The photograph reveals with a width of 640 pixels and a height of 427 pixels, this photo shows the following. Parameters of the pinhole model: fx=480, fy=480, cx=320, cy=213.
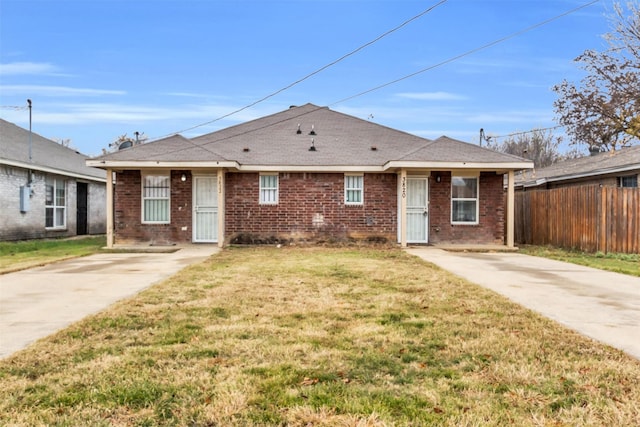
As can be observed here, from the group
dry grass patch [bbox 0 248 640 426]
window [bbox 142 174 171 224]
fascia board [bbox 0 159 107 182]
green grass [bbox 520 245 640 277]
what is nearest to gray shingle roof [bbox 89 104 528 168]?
window [bbox 142 174 171 224]

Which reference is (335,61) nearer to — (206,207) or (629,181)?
(206,207)

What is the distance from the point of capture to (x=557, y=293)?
6914mm

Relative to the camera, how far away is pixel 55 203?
18.9 metres

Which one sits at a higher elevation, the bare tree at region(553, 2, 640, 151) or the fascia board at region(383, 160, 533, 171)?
the bare tree at region(553, 2, 640, 151)

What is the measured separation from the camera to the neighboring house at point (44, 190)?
1619 centimetres

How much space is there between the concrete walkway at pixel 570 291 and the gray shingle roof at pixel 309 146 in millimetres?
4553

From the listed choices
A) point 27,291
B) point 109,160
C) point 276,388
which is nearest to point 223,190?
point 109,160

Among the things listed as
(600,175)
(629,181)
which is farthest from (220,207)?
(629,181)

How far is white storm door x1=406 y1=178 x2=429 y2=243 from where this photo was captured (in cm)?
1555

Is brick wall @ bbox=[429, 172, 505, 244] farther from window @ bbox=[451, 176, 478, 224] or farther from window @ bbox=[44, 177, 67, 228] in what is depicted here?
window @ bbox=[44, 177, 67, 228]

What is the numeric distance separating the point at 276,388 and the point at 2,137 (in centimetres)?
1904

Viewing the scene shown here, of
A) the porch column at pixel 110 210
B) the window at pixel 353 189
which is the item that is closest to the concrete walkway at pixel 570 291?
the window at pixel 353 189

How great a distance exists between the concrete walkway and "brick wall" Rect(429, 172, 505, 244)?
144 inches

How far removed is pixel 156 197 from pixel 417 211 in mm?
8378
